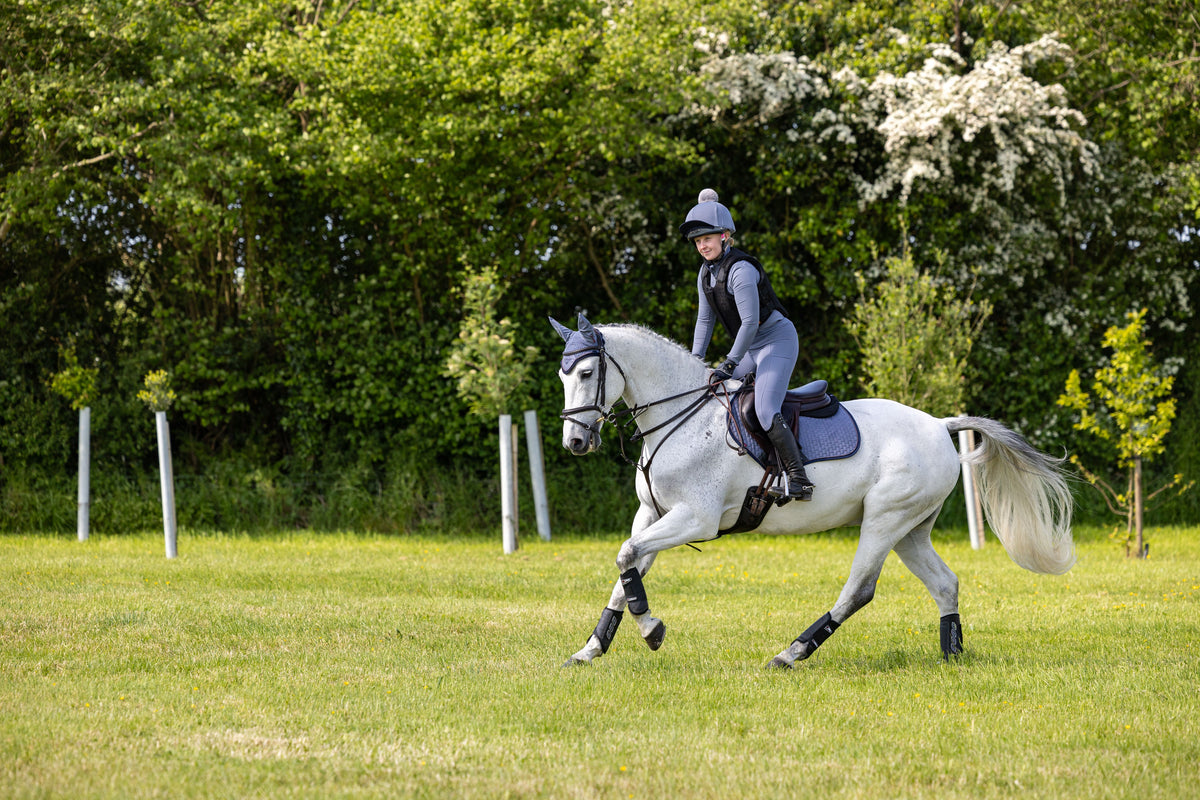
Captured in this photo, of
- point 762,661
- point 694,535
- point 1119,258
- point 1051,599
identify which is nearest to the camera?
point 694,535

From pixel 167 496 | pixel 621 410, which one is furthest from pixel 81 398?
pixel 621 410

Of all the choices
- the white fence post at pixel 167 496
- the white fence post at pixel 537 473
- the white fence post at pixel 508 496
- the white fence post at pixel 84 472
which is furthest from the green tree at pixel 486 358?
the white fence post at pixel 84 472

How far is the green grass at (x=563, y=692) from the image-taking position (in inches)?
189

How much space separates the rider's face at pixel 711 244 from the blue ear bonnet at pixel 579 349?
969mm

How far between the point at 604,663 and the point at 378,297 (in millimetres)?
13107

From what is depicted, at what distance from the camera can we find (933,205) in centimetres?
1948

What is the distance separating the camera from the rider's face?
7449 millimetres

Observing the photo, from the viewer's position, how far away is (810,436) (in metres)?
7.59

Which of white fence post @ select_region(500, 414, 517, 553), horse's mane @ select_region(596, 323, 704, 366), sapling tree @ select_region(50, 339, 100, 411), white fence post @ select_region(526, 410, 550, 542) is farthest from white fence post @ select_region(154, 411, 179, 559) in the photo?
horse's mane @ select_region(596, 323, 704, 366)

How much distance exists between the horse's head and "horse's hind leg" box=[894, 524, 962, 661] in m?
2.48

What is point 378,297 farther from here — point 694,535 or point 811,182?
point 694,535

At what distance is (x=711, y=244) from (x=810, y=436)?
1.43m

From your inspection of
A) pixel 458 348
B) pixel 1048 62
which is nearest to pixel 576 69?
pixel 458 348

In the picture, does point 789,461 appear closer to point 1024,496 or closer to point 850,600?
point 850,600
